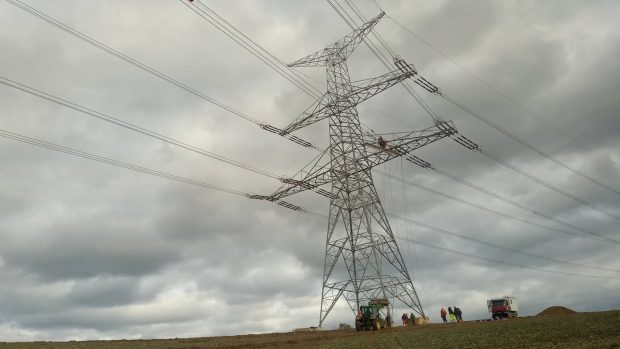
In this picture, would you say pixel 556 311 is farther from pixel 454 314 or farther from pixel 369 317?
pixel 369 317

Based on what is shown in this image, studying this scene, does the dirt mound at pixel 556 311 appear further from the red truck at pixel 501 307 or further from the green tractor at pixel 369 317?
the green tractor at pixel 369 317

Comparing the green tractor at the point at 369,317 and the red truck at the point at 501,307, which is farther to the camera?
the red truck at the point at 501,307

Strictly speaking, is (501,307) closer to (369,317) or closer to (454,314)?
(454,314)

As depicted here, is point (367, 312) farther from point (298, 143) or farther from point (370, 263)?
point (298, 143)

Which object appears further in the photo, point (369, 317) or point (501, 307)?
point (501, 307)

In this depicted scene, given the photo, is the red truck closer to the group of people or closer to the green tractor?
the group of people

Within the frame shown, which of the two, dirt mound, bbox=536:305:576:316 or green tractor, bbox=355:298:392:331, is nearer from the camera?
green tractor, bbox=355:298:392:331

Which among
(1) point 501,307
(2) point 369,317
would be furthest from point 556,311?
(2) point 369,317

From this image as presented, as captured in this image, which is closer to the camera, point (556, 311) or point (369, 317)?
point (369, 317)

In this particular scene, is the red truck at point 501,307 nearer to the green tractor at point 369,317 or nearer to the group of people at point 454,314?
the group of people at point 454,314

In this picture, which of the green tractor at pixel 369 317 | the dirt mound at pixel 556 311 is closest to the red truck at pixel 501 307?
the dirt mound at pixel 556 311

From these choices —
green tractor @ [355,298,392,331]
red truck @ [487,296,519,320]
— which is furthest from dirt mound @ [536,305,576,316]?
green tractor @ [355,298,392,331]

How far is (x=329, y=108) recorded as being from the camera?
1754 inches

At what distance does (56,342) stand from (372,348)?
21000 millimetres
